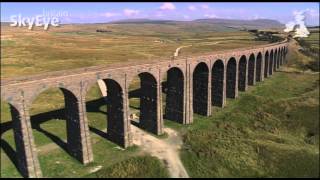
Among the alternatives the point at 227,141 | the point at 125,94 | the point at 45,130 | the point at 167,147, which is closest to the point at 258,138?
the point at 227,141

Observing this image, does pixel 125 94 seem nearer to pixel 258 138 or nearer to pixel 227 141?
pixel 227 141

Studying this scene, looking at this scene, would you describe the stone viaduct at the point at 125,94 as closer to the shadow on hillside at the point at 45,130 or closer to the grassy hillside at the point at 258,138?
the shadow on hillside at the point at 45,130

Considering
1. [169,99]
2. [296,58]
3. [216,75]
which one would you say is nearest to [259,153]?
[169,99]

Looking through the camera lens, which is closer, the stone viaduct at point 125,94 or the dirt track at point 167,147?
the stone viaduct at point 125,94

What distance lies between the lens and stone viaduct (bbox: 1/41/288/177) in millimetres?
41031

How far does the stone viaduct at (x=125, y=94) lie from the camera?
135ft

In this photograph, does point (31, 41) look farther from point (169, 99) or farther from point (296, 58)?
point (296, 58)

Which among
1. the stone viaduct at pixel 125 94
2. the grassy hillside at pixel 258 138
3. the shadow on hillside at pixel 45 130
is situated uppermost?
the stone viaduct at pixel 125 94

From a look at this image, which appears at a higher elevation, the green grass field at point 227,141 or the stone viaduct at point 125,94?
the stone viaduct at point 125,94

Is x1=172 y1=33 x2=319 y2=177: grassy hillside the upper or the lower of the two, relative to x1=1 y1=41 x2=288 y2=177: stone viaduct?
lower

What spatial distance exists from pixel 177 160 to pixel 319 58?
10520cm

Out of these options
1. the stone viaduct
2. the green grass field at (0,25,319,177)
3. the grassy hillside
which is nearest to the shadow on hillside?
the green grass field at (0,25,319,177)

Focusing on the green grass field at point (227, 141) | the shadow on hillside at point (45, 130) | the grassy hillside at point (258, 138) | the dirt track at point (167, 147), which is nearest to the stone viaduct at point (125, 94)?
the dirt track at point (167, 147)

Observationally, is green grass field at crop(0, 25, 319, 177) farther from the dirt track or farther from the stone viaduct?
the stone viaduct
